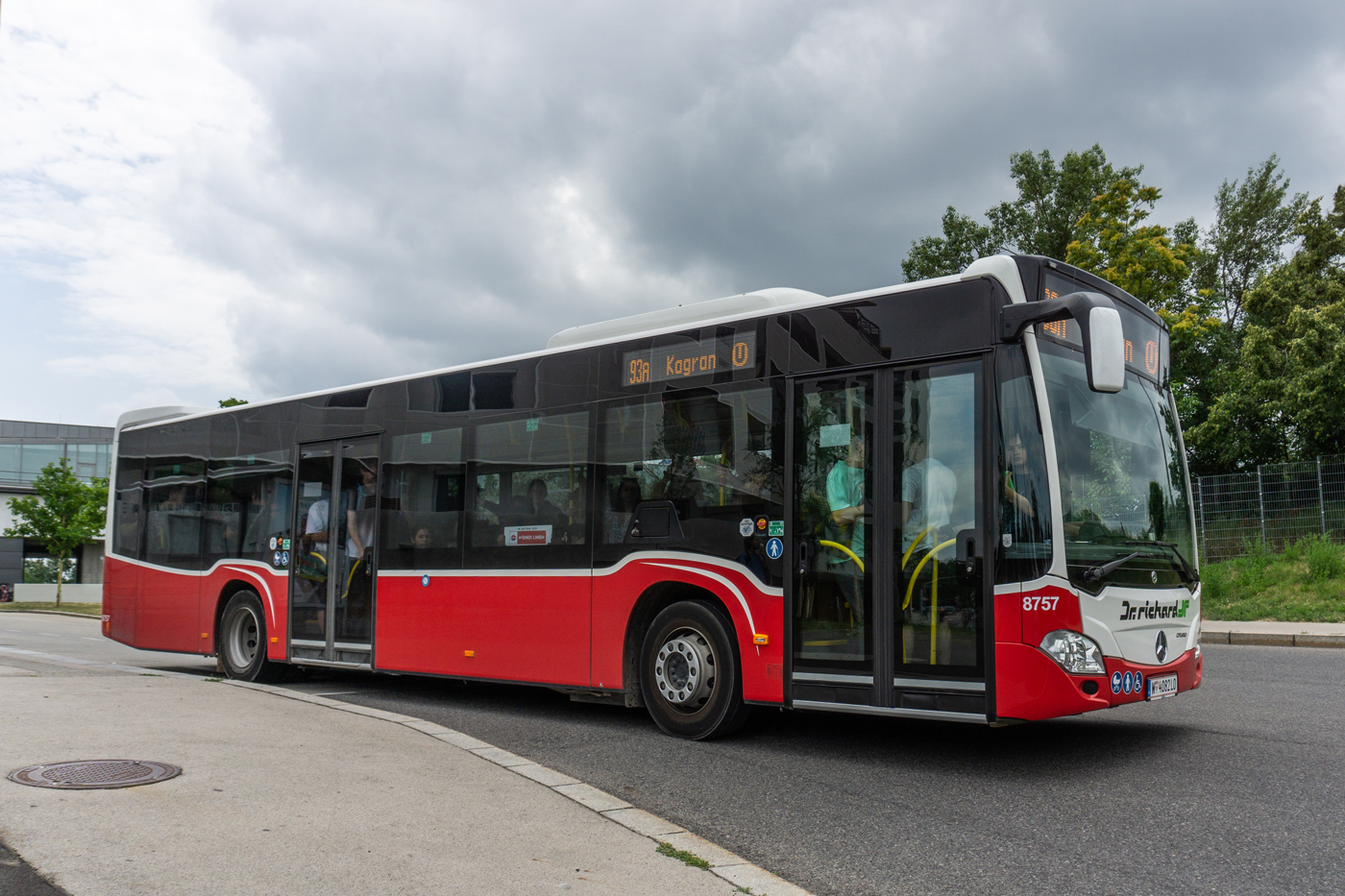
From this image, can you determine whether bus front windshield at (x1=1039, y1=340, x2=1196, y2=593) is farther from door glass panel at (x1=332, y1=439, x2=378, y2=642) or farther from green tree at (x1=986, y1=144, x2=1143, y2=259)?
green tree at (x1=986, y1=144, x2=1143, y2=259)

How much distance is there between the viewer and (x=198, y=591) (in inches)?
504

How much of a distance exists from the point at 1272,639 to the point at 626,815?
1273 centimetres

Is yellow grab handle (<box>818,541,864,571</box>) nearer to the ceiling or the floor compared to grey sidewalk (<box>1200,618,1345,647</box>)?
Result: nearer to the ceiling

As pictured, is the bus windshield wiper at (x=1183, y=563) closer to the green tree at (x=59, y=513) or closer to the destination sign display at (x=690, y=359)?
the destination sign display at (x=690, y=359)

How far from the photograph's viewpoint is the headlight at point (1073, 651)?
19.5 ft

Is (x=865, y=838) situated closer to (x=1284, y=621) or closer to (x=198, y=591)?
(x=198, y=591)

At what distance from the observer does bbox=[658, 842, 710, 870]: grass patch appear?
4.35 metres

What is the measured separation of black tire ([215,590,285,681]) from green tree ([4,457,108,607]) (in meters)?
35.5

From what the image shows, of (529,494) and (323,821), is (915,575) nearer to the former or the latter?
(323,821)

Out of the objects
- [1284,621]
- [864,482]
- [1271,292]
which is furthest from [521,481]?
[1271,292]

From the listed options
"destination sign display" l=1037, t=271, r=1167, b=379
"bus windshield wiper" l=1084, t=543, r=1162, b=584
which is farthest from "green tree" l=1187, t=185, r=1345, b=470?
"bus windshield wiper" l=1084, t=543, r=1162, b=584

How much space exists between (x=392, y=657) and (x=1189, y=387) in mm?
33452

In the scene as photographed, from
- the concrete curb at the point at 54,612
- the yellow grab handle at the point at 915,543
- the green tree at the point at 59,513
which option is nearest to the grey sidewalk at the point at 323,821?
the yellow grab handle at the point at 915,543

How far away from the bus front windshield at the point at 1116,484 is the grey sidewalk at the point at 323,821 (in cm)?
308
